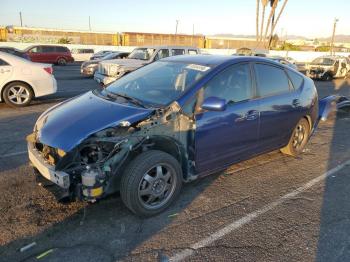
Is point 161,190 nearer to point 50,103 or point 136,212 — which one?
point 136,212

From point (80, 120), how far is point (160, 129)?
830mm

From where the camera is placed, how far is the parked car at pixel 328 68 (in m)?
20.3

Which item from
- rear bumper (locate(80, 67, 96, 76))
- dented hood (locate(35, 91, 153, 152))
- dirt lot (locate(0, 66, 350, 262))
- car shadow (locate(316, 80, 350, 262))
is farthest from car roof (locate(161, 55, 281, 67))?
rear bumper (locate(80, 67, 96, 76))

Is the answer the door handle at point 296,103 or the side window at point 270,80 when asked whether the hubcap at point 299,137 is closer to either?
the door handle at point 296,103

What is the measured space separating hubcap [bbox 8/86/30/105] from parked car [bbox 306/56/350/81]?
17.1 meters

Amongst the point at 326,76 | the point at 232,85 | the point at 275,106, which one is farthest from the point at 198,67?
the point at 326,76

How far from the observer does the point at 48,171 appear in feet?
10.7

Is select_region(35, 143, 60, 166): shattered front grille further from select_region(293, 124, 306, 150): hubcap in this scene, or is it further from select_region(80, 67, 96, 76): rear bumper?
select_region(80, 67, 96, 76): rear bumper

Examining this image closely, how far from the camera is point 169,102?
12.0 ft

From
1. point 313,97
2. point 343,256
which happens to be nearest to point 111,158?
point 343,256

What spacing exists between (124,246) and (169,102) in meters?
1.55

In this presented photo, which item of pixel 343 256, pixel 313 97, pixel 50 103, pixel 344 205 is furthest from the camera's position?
pixel 50 103

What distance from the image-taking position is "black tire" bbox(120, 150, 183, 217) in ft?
10.7

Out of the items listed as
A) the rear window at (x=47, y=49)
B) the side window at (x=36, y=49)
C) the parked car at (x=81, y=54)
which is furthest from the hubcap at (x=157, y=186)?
the parked car at (x=81, y=54)
